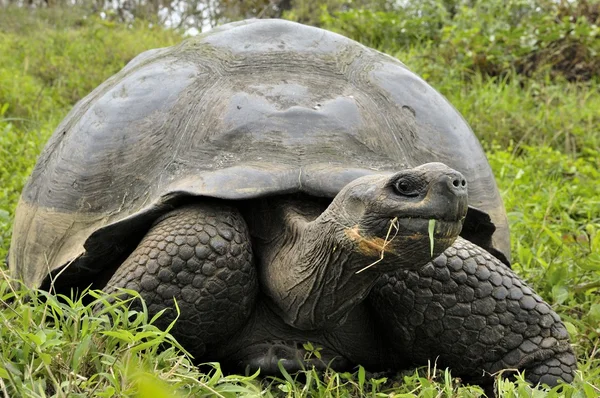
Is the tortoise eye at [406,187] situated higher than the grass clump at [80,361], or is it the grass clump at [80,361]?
the tortoise eye at [406,187]

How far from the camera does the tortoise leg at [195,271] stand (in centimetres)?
259

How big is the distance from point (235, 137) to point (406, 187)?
910mm

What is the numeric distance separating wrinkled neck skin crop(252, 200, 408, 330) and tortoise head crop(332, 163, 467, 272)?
0.6 inches

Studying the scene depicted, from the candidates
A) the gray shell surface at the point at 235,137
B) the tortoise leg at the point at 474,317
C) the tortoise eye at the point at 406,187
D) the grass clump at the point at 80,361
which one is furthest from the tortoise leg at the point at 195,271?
the tortoise eye at the point at 406,187

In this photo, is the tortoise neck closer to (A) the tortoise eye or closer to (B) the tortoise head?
(B) the tortoise head

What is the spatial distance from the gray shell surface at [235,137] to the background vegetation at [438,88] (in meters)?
0.32

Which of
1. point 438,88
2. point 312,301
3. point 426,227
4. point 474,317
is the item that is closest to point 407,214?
point 426,227

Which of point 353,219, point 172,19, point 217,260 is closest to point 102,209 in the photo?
point 217,260

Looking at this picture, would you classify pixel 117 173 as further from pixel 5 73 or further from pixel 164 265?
pixel 5 73

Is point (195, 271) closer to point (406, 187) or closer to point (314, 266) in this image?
point (314, 266)

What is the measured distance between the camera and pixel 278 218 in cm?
272

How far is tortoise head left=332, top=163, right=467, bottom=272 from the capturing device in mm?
1974

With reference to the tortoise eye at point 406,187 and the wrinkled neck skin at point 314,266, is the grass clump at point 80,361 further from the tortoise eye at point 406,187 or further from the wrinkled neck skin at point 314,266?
the tortoise eye at point 406,187

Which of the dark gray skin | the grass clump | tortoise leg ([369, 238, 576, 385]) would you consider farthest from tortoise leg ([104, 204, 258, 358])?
tortoise leg ([369, 238, 576, 385])
